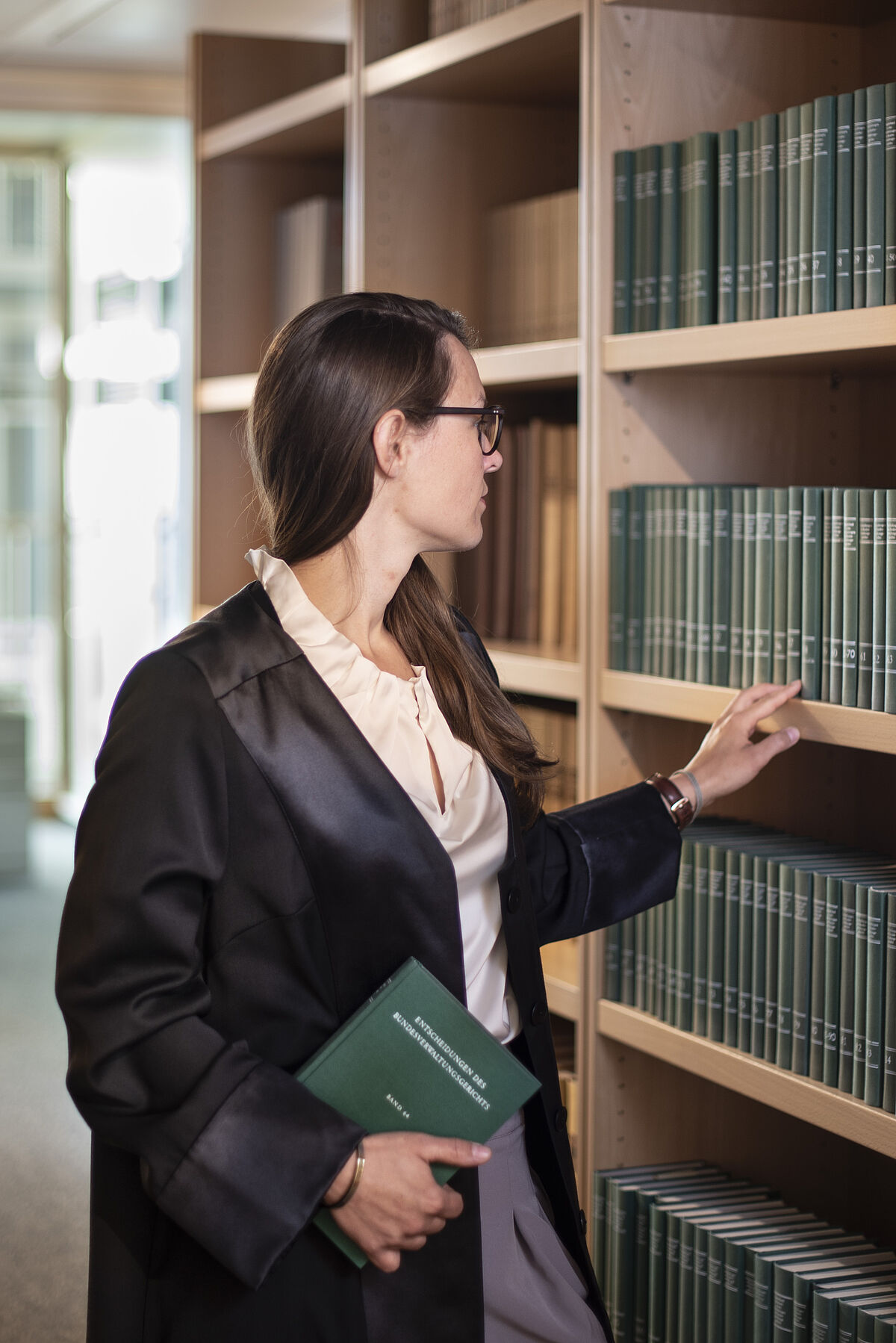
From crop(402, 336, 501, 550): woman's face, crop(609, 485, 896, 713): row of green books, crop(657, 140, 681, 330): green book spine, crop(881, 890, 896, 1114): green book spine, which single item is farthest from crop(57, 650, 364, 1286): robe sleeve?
crop(657, 140, 681, 330): green book spine

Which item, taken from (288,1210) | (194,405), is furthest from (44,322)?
(288,1210)

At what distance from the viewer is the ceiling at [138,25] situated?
14.6 ft

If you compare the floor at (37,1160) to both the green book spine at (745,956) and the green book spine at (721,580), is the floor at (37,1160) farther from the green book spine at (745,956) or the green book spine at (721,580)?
the green book spine at (721,580)

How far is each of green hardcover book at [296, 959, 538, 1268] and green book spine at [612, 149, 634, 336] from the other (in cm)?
121

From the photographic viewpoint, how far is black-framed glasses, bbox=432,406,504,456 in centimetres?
146

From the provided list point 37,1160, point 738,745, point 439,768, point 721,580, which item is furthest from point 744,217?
point 37,1160

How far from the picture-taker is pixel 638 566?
7.07 ft

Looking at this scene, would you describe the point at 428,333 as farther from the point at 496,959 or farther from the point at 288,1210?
the point at 288,1210

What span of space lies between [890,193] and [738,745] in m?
0.71

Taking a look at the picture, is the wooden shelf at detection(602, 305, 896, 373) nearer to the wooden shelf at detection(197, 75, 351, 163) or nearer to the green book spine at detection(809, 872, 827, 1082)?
the green book spine at detection(809, 872, 827, 1082)

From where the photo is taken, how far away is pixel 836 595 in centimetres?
182

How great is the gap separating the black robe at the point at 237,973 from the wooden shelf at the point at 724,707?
1.83ft

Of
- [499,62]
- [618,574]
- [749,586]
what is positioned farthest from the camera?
[499,62]

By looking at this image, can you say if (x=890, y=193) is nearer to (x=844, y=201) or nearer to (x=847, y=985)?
(x=844, y=201)
